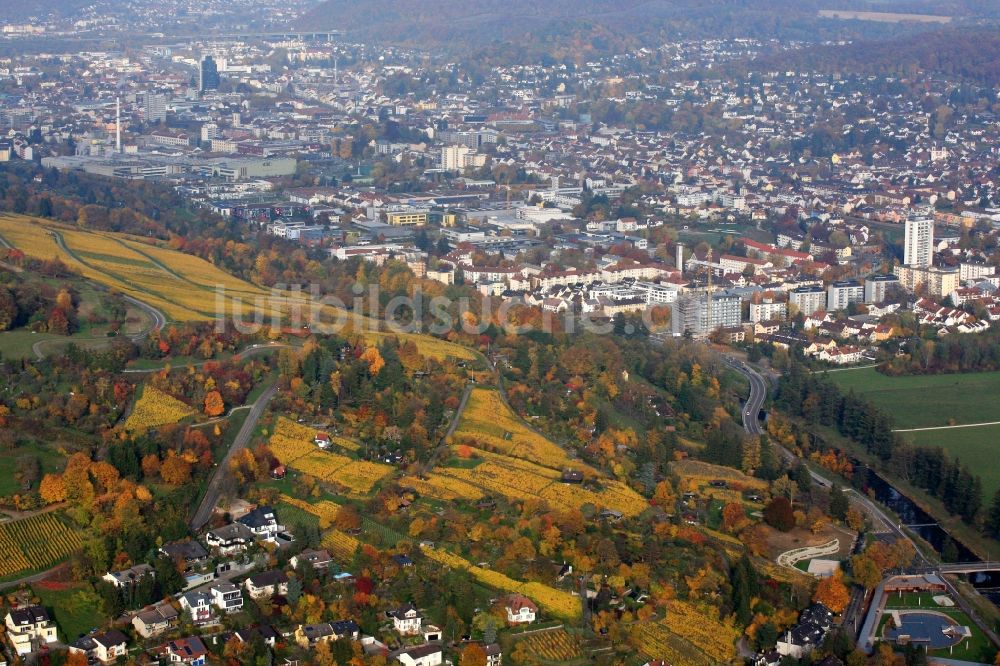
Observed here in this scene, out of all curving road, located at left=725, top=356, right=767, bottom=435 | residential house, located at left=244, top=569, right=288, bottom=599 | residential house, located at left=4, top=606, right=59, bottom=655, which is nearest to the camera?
residential house, located at left=4, top=606, right=59, bottom=655

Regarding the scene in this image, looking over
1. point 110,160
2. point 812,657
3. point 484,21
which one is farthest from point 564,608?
point 484,21

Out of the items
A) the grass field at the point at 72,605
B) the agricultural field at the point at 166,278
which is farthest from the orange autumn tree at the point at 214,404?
the grass field at the point at 72,605

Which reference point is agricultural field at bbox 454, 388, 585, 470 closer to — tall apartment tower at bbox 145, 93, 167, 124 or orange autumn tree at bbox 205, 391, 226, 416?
orange autumn tree at bbox 205, 391, 226, 416

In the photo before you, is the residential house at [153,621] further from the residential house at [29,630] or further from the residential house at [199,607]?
the residential house at [29,630]

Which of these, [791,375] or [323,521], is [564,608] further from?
[791,375]

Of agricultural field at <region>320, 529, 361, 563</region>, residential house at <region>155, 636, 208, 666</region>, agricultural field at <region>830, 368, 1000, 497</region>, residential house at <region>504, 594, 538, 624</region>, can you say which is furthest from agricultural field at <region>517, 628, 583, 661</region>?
agricultural field at <region>830, 368, 1000, 497</region>

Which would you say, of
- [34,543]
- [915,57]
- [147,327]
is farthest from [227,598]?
[915,57]

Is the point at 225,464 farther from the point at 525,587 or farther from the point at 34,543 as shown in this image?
the point at 525,587
